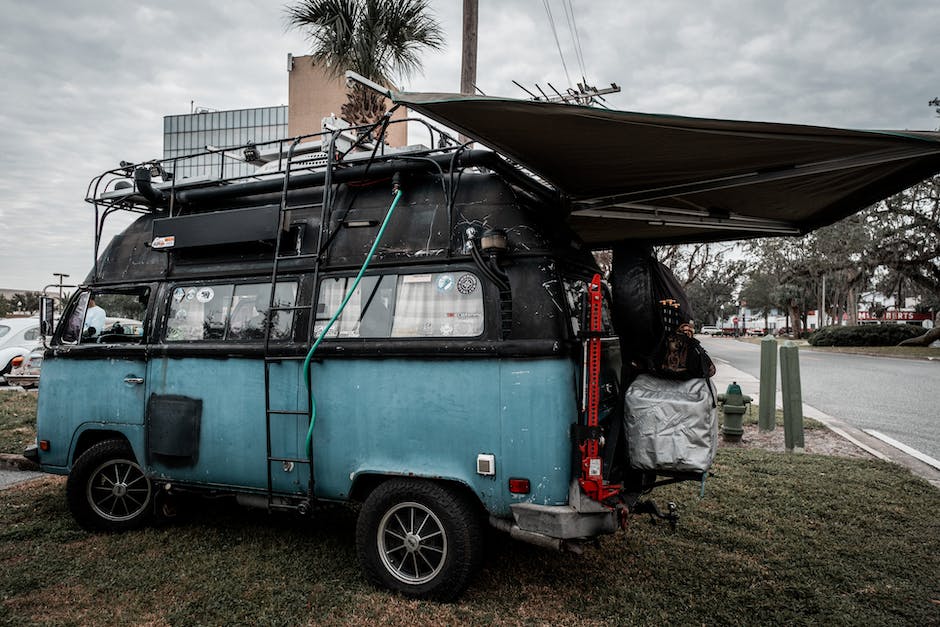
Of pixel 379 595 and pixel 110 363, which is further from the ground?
pixel 110 363

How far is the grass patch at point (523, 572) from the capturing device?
3832 mm

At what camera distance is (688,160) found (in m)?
3.96

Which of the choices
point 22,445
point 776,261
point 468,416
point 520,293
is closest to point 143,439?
point 468,416

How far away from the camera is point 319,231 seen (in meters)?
4.62

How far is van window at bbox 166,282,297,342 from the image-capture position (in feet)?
15.3

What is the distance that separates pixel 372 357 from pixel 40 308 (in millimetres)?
3398

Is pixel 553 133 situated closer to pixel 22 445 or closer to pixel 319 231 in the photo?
pixel 319 231

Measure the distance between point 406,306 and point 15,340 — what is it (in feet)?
55.3

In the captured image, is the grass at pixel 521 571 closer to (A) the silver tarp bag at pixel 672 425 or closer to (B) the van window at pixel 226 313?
(A) the silver tarp bag at pixel 672 425

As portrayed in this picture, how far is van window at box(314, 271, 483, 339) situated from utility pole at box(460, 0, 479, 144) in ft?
21.7

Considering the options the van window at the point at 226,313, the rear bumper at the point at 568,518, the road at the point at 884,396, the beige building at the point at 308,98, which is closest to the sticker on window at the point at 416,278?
the van window at the point at 226,313

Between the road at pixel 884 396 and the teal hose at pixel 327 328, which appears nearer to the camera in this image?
the teal hose at pixel 327 328

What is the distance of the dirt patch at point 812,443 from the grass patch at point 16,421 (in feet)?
32.3

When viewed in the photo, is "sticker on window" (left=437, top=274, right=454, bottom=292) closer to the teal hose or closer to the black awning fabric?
the teal hose
